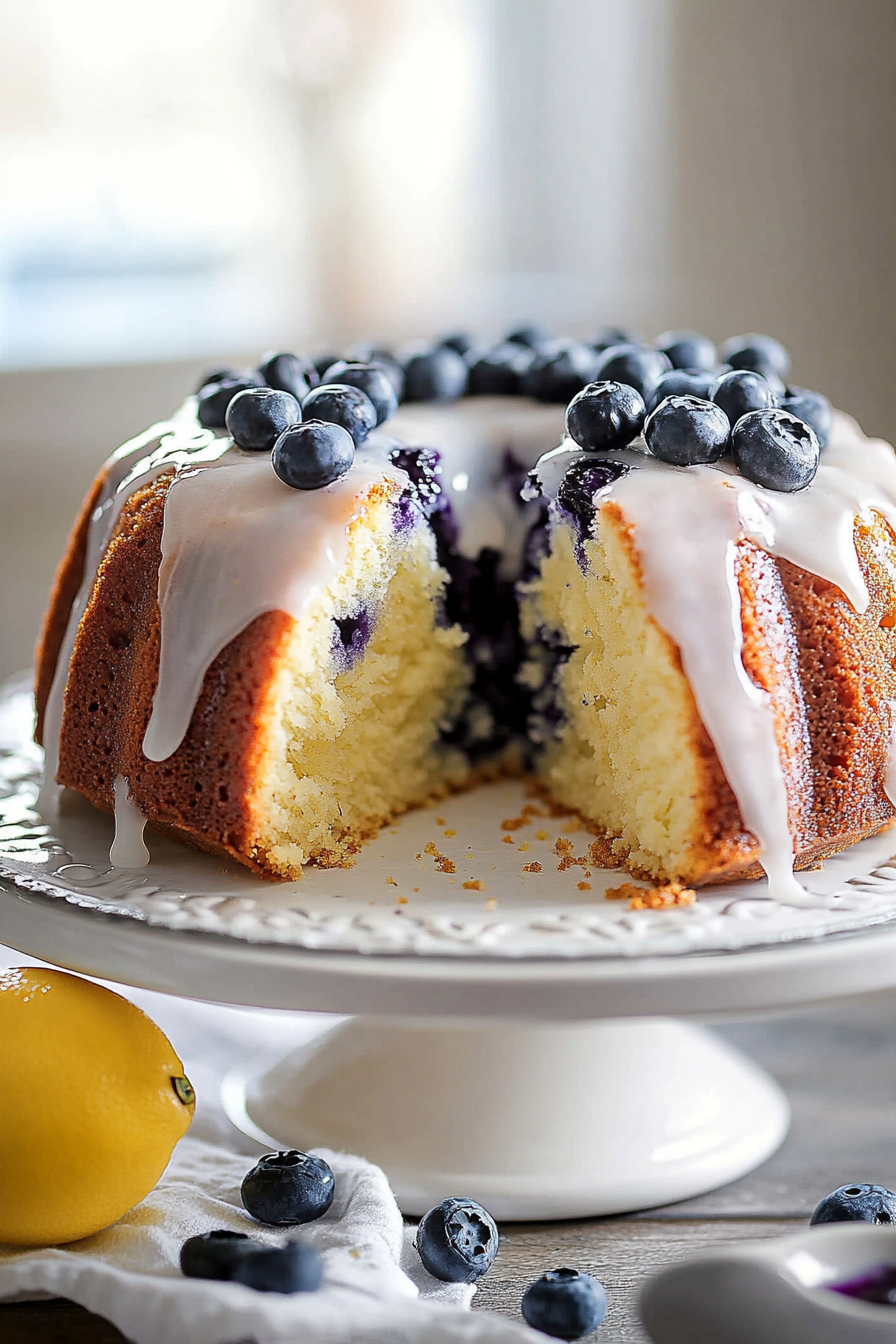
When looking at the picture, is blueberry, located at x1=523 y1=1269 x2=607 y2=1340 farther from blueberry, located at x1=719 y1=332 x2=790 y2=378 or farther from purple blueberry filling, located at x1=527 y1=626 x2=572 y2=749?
blueberry, located at x1=719 y1=332 x2=790 y2=378

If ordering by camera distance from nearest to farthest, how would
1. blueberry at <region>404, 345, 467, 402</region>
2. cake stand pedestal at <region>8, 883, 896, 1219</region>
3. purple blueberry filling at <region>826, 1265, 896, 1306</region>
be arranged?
purple blueberry filling at <region>826, 1265, 896, 1306</region> < cake stand pedestal at <region>8, 883, 896, 1219</region> < blueberry at <region>404, 345, 467, 402</region>

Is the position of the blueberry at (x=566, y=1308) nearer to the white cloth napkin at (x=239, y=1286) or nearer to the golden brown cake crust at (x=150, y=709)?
the white cloth napkin at (x=239, y=1286)

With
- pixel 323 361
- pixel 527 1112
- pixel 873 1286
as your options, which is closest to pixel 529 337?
pixel 323 361

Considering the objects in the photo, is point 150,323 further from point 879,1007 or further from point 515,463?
point 879,1007

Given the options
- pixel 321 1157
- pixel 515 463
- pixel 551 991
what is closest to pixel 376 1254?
pixel 321 1157

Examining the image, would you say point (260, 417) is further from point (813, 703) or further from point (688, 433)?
point (813, 703)

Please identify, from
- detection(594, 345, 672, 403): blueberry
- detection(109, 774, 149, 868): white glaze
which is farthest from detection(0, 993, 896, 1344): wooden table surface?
detection(594, 345, 672, 403): blueberry
